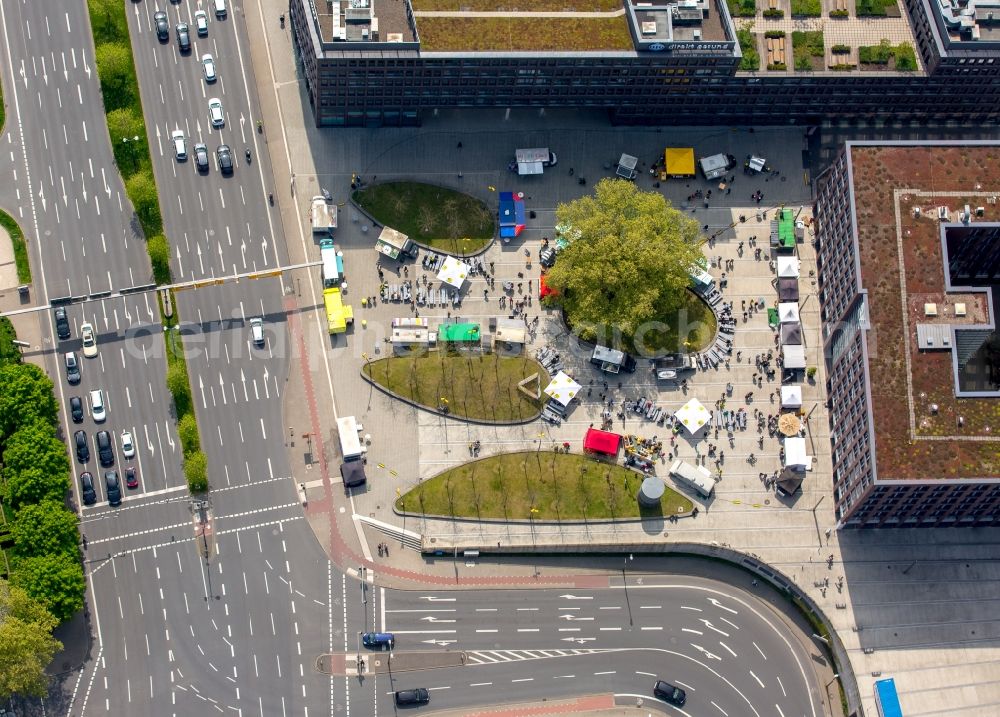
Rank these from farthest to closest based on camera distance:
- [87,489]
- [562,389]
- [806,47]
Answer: [806,47], [562,389], [87,489]

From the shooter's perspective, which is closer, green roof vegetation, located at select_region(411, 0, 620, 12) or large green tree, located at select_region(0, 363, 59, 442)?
Answer: large green tree, located at select_region(0, 363, 59, 442)

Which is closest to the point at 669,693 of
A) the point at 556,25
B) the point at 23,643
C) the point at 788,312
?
the point at 788,312

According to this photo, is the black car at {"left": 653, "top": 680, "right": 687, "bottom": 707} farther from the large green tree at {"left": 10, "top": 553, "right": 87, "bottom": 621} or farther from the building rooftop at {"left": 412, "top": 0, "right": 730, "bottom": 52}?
the building rooftop at {"left": 412, "top": 0, "right": 730, "bottom": 52}

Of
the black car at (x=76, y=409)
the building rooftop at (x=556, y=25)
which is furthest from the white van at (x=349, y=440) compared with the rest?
the building rooftop at (x=556, y=25)

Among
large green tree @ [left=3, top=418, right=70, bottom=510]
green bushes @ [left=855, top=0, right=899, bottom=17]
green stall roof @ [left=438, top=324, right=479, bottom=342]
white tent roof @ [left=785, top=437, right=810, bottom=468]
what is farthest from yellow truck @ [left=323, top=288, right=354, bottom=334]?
green bushes @ [left=855, top=0, right=899, bottom=17]

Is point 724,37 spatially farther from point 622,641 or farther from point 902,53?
point 622,641

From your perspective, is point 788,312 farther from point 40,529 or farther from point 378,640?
point 40,529
